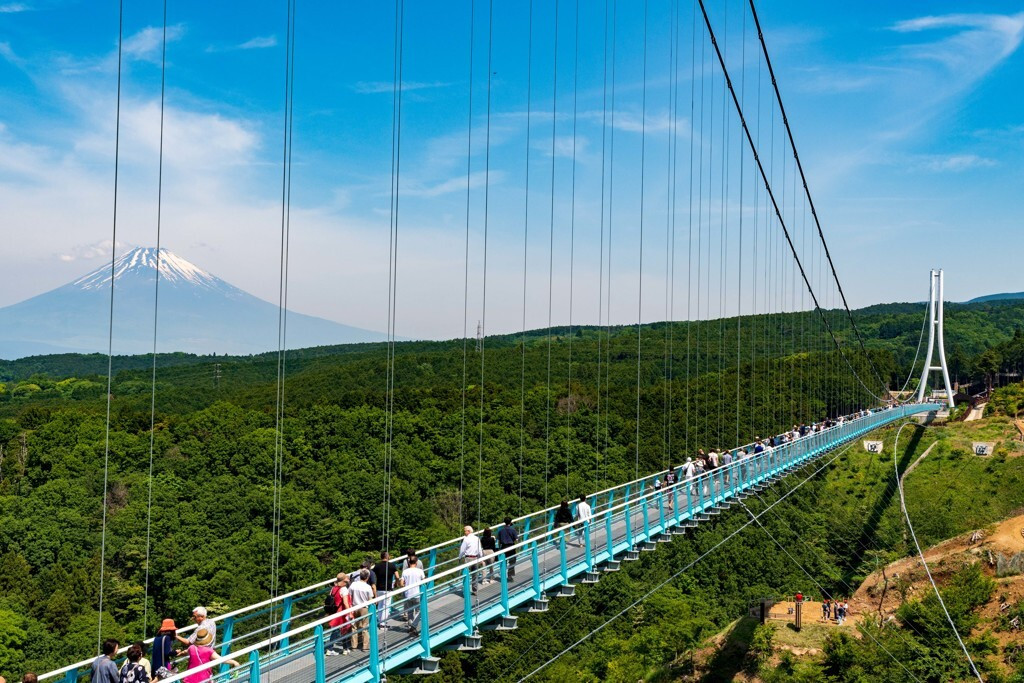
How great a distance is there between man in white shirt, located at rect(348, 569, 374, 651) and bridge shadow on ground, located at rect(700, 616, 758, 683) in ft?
109

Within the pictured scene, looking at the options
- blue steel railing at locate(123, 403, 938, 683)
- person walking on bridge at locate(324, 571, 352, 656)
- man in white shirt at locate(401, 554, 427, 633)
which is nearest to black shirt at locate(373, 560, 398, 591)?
man in white shirt at locate(401, 554, 427, 633)

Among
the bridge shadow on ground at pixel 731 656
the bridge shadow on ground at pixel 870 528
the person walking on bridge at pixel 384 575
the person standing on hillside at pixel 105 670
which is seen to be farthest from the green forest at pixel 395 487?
the person standing on hillside at pixel 105 670

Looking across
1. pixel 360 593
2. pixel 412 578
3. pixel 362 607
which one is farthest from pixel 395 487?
pixel 362 607

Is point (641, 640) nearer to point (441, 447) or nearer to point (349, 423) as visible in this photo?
point (441, 447)

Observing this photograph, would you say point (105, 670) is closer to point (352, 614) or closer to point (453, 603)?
point (352, 614)

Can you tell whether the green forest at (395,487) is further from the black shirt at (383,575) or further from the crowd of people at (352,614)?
the black shirt at (383,575)

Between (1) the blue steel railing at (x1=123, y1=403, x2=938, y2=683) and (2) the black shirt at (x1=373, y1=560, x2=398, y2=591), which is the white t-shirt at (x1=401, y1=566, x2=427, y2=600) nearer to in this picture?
(1) the blue steel railing at (x1=123, y1=403, x2=938, y2=683)

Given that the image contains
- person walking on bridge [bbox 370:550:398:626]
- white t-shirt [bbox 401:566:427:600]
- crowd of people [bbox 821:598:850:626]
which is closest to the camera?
white t-shirt [bbox 401:566:427:600]

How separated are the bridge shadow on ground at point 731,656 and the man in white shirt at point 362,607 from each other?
109ft

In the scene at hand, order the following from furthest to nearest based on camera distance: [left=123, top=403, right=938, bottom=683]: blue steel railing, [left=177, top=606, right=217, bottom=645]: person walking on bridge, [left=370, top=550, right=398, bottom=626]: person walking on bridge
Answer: [left=370, top=550, right=398, bottom=626]: person walking on bridge < [left=123, top=403, right=938, bottom=683]: blue steel railing < [left=177, top=606, right=217, bottom=645]: person walking on bridge

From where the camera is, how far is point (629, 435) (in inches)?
2542

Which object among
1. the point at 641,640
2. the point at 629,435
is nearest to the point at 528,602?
the point at 641,640

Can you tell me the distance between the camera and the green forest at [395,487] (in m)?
44.7

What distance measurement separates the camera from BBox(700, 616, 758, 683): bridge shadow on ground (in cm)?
4053
